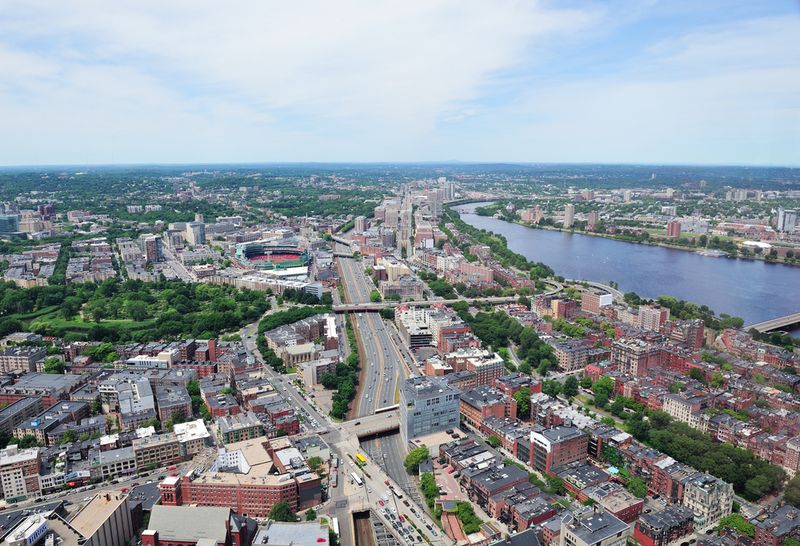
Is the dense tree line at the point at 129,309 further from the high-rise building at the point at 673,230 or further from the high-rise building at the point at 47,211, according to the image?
the high-rise building at the point at 673,230

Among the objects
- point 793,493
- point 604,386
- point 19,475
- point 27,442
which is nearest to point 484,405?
point 604,386

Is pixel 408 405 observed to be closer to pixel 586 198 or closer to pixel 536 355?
pixel 536 355

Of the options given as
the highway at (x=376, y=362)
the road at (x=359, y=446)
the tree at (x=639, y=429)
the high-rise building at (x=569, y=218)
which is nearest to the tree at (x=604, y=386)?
the tree at (x=639, y=429)

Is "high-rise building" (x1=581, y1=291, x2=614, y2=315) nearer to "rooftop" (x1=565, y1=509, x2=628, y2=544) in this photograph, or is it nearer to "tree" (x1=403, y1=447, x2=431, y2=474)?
"tree" (x1=403, y1=447, x2=431, y2=474)

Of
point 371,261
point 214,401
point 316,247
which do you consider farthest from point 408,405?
point 316,247

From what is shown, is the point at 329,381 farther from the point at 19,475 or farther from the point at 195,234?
the point at 195,234

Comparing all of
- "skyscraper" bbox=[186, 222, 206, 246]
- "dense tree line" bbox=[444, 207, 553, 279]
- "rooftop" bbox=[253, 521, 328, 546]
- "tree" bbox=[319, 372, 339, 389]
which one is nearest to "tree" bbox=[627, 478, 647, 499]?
"rooftop" bbox=[253, 521, 328, 546]

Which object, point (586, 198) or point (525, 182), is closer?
point (586, 198)
